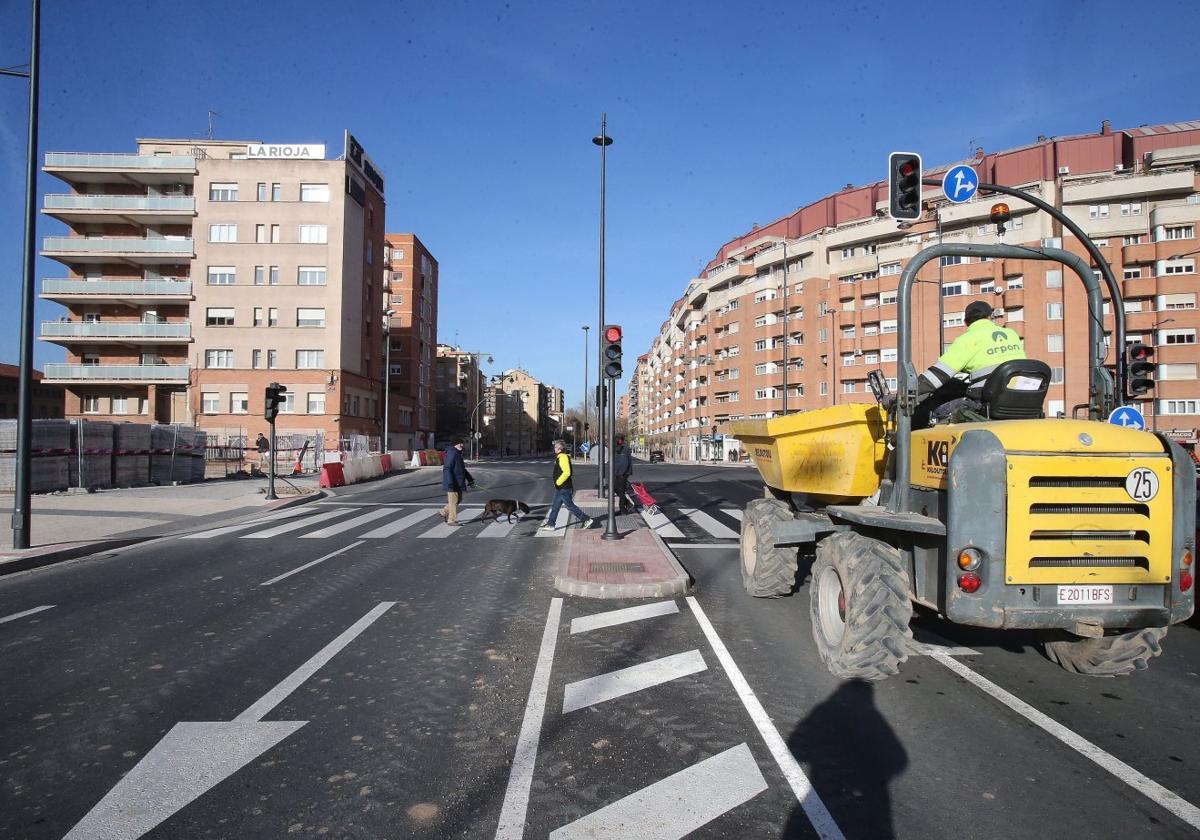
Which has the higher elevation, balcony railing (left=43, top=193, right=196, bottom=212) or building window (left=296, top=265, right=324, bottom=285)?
balcony railing (left=43, top=193, right=196, bottom=212)

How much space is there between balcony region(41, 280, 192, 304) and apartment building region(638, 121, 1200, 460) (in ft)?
117

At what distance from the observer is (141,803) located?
9.46 ft

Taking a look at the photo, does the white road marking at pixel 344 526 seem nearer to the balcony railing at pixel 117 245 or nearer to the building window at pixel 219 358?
the building window at pixel 219 358

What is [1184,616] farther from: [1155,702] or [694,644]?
[694,644]

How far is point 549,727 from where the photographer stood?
3674 millimetres

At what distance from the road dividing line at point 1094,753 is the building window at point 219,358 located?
148 ft

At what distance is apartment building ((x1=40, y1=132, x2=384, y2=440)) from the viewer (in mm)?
40500

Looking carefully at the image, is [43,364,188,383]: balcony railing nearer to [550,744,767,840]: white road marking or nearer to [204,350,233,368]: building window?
[204,350,233,368]: building window

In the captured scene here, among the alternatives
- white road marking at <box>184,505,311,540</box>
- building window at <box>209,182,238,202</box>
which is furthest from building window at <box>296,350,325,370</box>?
white road marking at <box>184,505,311,540</box>

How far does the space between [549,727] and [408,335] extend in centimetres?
5951

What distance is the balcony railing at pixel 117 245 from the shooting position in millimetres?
40344

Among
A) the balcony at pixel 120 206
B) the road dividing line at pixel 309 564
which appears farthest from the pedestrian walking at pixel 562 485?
the balcony at pixel 120 206

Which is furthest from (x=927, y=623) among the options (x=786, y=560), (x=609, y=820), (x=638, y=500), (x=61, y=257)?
(x=61, y=257)

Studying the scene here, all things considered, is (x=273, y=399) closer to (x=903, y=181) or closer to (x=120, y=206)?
(x=903, y=181)
